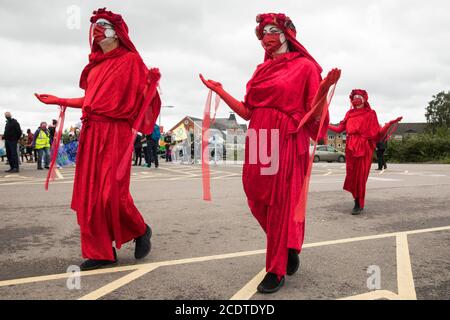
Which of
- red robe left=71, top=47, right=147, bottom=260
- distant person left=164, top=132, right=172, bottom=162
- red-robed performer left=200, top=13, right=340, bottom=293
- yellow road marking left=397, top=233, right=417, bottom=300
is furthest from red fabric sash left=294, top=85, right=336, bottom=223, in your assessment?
distant person left=164, top=132, right=172, bottom=162

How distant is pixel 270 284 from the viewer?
10.3 ft

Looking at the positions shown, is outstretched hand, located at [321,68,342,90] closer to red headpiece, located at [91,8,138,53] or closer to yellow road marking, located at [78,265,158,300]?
red headpiece, located at [91,8,138,53]

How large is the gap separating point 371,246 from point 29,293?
321 cm

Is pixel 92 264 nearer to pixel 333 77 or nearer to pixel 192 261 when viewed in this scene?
pixel 192 261

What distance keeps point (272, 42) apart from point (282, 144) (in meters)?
0.79

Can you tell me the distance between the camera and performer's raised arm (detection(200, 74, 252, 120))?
3.38 m

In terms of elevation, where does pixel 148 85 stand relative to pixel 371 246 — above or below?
above

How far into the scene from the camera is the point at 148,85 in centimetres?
379

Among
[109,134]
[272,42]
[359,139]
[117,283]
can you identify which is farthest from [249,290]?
[359,139]

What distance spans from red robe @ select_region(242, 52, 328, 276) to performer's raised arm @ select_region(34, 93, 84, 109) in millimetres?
1542

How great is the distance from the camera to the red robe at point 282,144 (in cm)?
318

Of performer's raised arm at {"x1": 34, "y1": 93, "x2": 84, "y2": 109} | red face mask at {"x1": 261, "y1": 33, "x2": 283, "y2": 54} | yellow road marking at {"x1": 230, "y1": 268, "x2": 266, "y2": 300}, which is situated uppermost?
red face mask at {"x1": 261, "y1": 33, "x2": 283, "y2": 54}

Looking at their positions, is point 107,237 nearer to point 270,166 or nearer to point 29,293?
point 29,293
